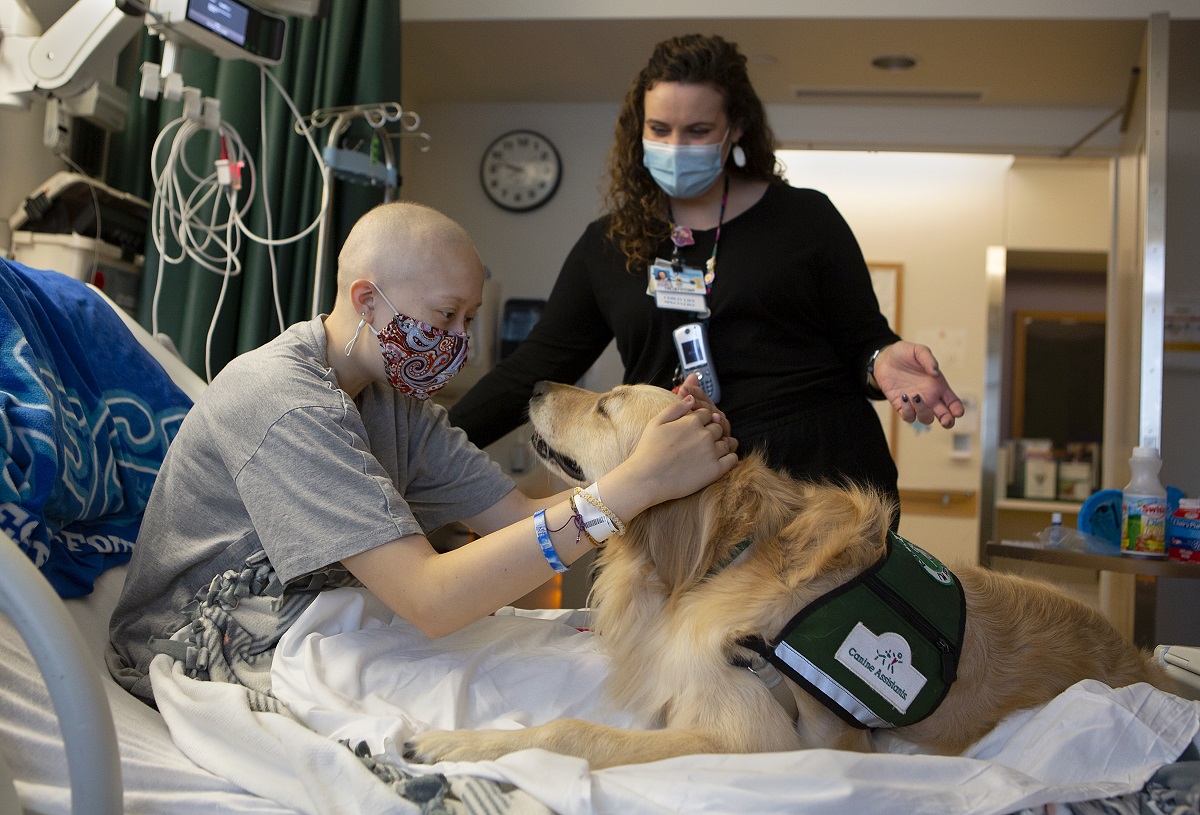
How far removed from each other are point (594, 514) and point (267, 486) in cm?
42

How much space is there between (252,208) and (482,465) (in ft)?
7.37

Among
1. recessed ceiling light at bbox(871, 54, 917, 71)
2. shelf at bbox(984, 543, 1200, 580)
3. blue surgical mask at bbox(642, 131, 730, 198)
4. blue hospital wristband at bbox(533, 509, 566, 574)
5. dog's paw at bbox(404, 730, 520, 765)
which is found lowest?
dog's paw at bbox(404, 730, 520, 765)

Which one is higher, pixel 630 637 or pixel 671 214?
pixel 671 214

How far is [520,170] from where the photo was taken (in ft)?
16.7

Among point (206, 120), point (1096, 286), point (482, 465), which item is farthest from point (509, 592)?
point (1096, 286)

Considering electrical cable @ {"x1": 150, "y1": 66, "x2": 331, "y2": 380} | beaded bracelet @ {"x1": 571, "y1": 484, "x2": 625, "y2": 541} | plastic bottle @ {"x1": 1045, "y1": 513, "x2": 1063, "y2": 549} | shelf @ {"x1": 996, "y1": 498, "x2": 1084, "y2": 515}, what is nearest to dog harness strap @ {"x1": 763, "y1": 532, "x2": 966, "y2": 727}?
beaded bracelet @ {"x1": 571, "y1": 484, "x2": 625, "y2": 541}

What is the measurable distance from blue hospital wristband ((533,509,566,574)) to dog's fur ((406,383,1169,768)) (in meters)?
0.20

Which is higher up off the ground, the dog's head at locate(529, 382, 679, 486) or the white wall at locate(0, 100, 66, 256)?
the white wall at locate(0, 100, 66, 256)

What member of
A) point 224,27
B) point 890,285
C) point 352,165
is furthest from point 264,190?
point 890,285

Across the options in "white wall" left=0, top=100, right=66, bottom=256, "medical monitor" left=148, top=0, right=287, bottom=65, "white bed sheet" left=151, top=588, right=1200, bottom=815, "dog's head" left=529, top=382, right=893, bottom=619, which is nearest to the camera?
"white bed sheet" left=151, top=588, right=1200, bottom=815

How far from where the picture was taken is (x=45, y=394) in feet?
4.44

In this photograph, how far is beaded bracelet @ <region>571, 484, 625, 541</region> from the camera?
1246 mm

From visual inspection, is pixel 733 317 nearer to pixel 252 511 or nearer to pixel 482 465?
pixel 482 465

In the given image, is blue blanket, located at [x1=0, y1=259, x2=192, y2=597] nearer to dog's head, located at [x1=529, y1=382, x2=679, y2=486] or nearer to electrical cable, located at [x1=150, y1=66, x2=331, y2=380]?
dog's head, located at [x1=529, y1=382, x2=679, y2=486]
